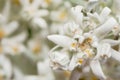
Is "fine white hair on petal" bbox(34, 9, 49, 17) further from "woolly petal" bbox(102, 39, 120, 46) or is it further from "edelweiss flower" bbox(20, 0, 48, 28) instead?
"woolly petal" bbox(102, 39, 120, 46)

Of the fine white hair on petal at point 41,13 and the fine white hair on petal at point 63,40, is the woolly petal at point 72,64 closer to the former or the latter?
the fine white hair on petal at point 63,40

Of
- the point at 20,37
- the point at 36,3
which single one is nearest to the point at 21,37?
the point at 20,37

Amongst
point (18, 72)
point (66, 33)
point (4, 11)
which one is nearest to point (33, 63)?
point (18, 72)

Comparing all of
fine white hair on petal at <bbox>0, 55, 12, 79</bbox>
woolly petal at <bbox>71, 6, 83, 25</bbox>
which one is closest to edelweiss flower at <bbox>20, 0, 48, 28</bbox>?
Answer: fine white hair on petal at <bbox>0, 55, 12, 79</bbox>

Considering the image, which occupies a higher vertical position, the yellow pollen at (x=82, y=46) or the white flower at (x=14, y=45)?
the white flower at (x=14, y=45)

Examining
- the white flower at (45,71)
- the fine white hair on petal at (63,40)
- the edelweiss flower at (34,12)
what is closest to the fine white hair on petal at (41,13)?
the edelweiss flower at (34,12)

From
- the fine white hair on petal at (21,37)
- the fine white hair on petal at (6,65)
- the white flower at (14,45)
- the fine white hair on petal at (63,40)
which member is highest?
the fine white hair on petal at (21,37)

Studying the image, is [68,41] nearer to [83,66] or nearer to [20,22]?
[83,66]

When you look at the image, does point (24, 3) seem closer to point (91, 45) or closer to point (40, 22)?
point (40, 22)
